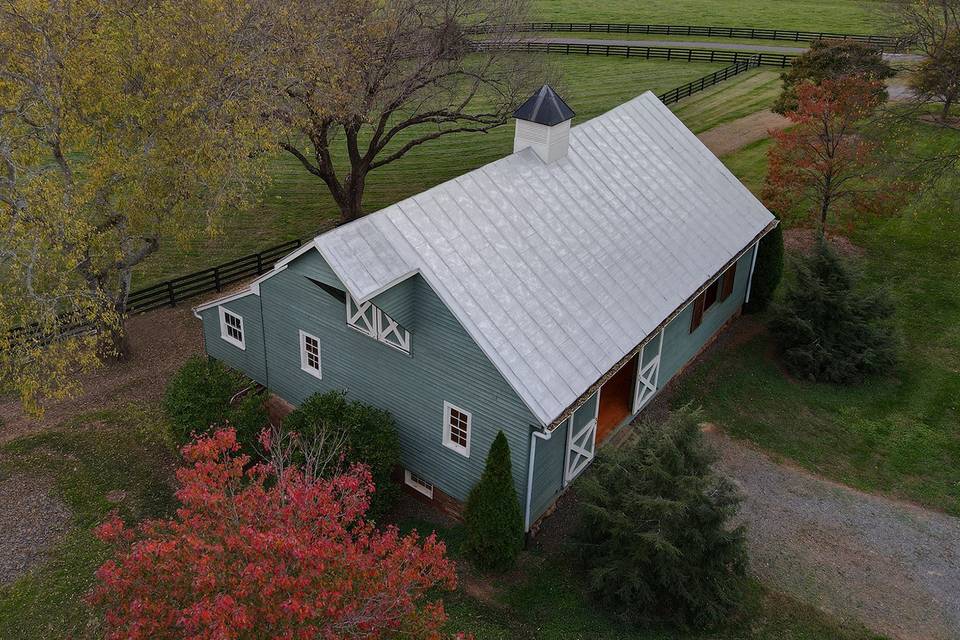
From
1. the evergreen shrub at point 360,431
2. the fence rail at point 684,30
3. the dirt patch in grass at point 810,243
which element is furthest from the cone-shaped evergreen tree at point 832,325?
the fence rail at point 684,30

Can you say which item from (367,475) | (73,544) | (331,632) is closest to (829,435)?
(367,475)

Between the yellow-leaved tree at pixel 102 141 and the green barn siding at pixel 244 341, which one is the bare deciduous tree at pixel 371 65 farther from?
the green barn siding at pixel 244 341

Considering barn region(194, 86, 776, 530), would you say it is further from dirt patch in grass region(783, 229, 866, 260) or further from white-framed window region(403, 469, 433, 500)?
dirt patch in grass region(783, 229, 866, 260)

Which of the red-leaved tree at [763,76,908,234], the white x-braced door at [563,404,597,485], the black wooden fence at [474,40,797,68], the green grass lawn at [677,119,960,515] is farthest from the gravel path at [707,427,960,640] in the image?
the black wooden fence at [474,40,797,68]

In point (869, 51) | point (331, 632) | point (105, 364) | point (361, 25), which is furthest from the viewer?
point (869, 51)

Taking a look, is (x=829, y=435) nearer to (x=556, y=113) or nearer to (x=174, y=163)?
(x=556, y=113)
